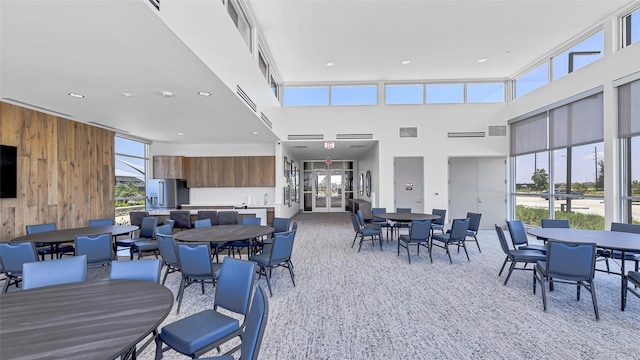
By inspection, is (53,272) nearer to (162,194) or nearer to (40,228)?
(40,228)

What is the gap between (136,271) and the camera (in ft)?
7.84

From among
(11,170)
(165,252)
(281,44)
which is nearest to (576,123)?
(281,44)

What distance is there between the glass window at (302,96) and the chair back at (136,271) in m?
7.22

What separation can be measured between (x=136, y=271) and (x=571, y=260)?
4.48m

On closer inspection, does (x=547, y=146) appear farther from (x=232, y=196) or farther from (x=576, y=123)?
(x=232, y=196)

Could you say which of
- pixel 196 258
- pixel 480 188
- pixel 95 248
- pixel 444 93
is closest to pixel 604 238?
pixel 480 188

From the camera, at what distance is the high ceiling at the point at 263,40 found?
2.44 meters

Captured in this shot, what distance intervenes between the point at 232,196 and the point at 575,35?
32.7 feet

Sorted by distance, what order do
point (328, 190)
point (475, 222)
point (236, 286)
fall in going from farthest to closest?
point (328, 190), point (475, 222), point (236, 286)

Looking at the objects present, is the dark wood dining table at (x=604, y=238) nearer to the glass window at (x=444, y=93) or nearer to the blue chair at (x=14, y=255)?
the glass window at (x=444, y=93)

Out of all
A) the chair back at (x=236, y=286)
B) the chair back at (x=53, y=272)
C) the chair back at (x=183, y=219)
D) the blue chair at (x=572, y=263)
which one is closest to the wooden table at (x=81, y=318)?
the chair back at (x=53, y=272)

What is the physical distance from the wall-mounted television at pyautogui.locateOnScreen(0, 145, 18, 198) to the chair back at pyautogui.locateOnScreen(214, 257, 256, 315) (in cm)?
477

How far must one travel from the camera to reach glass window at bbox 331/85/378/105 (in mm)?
8867

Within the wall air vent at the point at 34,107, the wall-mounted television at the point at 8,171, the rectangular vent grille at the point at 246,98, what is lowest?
the wall-mounted television at the point at 8,171
